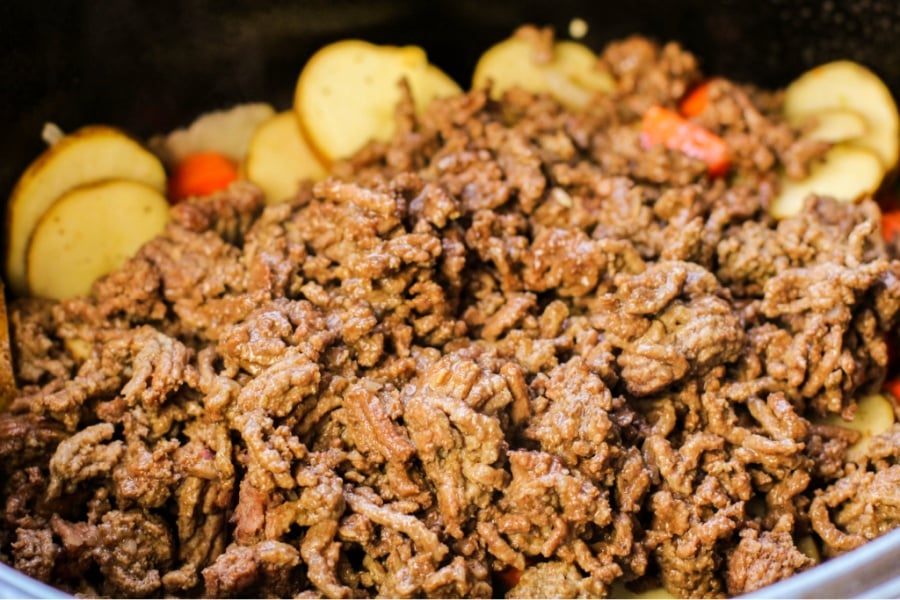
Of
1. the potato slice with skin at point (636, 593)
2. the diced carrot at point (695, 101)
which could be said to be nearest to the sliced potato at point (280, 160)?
the diced carrot at point (695, 101)

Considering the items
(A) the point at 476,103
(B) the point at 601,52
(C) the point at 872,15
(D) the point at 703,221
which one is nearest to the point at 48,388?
(A) the point at 476,103

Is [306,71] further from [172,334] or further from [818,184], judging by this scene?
[818,184]

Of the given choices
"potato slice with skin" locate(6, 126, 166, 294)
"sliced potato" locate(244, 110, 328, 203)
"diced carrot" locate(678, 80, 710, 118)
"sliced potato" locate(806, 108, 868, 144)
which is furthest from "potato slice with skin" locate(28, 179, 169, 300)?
"sliced potato" locate(806, 108, 868, 144)

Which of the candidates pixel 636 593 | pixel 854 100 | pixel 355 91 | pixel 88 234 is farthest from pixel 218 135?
pixel 854 100

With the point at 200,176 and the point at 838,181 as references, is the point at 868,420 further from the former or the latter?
the point at 200,176

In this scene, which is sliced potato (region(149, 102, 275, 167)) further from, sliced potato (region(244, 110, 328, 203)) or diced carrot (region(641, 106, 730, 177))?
diced carrot (region(641, 106, 730, 177))
